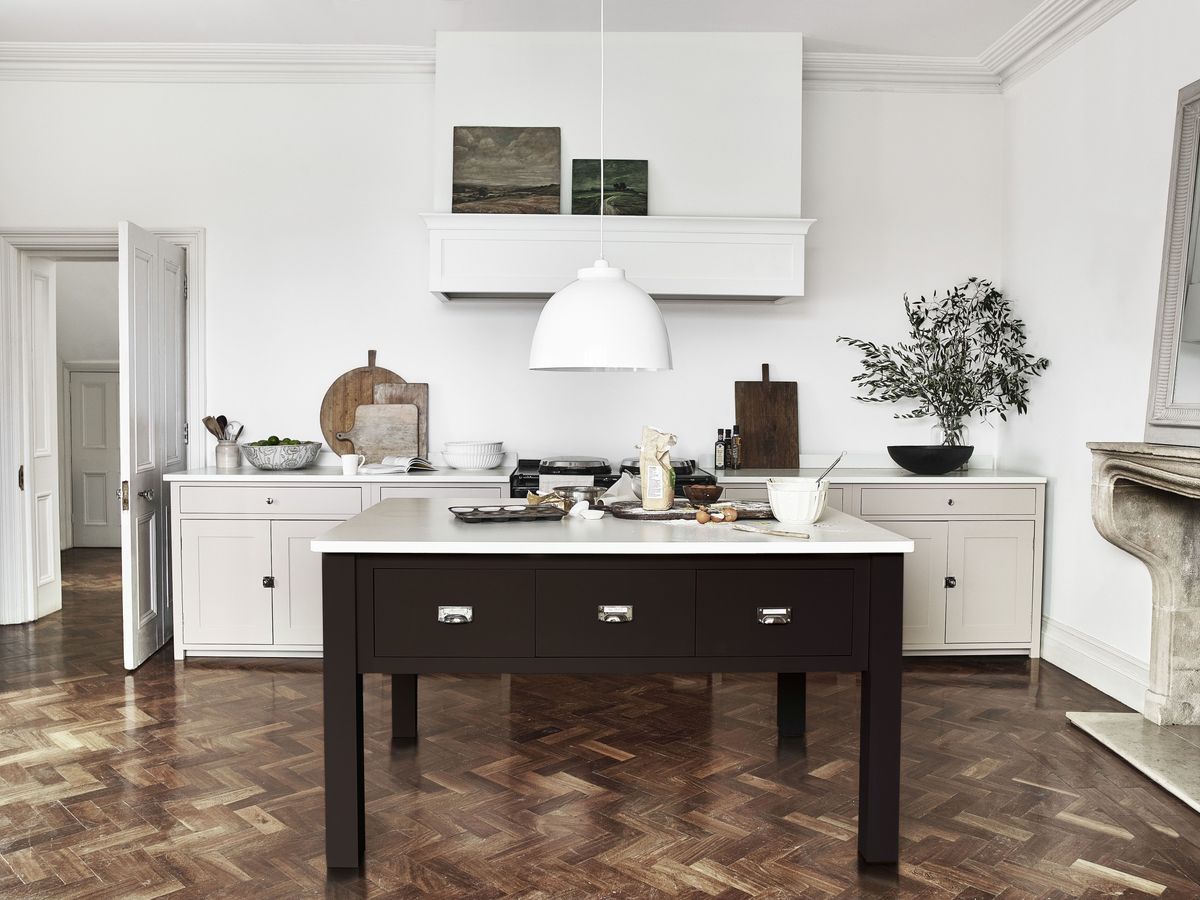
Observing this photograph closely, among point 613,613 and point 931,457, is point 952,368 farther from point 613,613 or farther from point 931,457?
point 613,613

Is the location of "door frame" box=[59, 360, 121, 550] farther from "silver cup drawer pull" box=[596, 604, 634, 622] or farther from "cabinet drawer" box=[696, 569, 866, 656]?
"cabinet drawer" box=[696, 569, 866, 656]

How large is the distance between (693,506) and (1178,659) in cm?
224

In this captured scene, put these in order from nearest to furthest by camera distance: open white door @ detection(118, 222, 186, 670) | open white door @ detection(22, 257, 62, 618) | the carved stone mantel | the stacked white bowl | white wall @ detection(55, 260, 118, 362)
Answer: the carved stone mantel
open white door @ detection(118, 222, 186, 670)
the stacked white bowl
open white door @ detection(22, 257, 62, 618)
white wall @ detection(55, 260, 118, 362)

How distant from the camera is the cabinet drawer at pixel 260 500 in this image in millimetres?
4945

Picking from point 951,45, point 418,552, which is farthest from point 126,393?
point 951,45

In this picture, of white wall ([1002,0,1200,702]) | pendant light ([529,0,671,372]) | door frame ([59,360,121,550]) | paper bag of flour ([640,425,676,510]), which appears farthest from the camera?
door frame ([59,360,121,550])

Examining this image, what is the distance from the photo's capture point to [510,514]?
3160mm

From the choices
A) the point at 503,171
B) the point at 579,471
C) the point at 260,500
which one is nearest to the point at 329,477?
the point at 260,500

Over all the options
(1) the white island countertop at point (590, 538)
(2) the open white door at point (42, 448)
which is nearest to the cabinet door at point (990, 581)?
(1) the white island countertop at point (590, 538)

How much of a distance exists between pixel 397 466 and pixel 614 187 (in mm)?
1929

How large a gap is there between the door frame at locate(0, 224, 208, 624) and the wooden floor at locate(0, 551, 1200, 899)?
119 centimetres

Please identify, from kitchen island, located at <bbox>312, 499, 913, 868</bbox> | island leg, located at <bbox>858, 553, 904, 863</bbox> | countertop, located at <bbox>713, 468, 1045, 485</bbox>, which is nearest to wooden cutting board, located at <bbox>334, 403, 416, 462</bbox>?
countertop, located at <bbox>713, 468, 1045, 485</bbox>

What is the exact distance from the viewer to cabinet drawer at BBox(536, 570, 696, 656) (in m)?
2.76

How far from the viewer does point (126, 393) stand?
4.69 metres
